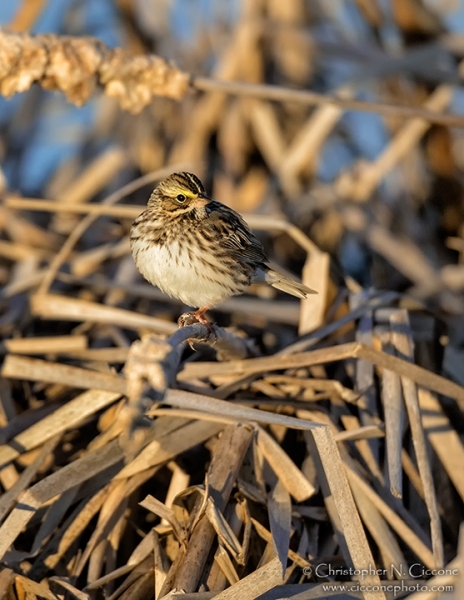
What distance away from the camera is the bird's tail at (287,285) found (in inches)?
157

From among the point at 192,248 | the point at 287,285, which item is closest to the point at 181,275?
the point at 192,248

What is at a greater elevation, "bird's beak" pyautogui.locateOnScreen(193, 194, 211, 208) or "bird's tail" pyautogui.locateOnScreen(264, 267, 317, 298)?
"bird's beak" pyautogui.locateOnScreen(193, 194, 211, 208)

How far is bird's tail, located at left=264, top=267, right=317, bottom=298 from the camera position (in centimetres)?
398

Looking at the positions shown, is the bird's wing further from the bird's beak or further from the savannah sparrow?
the bird's beak

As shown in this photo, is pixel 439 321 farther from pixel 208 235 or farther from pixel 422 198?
pixel 422 198

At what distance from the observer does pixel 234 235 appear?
160 inches

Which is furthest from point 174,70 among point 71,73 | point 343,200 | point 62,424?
point 343,200

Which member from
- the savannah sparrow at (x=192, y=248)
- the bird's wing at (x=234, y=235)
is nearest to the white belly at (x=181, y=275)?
the savannah sparrow at (x=192, y=248)

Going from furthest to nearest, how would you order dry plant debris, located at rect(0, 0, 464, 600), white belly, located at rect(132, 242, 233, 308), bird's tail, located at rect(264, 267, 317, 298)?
bird's tail, located at rect(264, 267, 317, 298) → white belly, located at rect(132, 242, 233, 308) → dry plant debris, located at rect(0, 0, 464, 600)

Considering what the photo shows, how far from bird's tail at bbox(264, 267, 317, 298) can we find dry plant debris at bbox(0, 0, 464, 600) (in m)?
0.23

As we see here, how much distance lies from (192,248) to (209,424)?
760 millimetres

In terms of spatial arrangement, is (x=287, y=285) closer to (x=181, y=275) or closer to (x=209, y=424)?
(x=181, y=275)

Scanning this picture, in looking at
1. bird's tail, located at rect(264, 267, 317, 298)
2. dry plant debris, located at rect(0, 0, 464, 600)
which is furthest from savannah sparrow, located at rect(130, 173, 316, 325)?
dry plant debris, located at rect(0, 0, 464, 600)

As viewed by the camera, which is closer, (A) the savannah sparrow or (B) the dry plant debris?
(B) the dry plant debris
